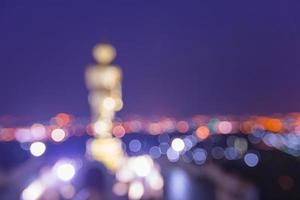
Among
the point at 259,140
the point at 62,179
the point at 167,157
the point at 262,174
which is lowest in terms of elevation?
the point at 62,179

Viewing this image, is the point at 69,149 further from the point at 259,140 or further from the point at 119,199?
the point at 259,140

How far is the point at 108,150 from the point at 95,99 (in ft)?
3.19

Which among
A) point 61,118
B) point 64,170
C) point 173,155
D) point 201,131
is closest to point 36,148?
point 61,118

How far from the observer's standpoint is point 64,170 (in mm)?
4121

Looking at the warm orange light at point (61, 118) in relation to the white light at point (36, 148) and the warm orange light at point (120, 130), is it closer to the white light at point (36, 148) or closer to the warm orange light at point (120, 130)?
the white light at point (36, 148)

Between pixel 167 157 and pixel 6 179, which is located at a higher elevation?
pixel 167 157

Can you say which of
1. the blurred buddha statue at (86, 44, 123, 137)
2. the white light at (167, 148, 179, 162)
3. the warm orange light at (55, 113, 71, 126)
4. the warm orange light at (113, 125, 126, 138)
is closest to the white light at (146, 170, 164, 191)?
the warm orange light at (113, 125, 126, 138)

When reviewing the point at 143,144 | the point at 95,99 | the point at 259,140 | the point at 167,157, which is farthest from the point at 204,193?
the point at 259,140

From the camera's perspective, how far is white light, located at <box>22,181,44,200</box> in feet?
8.11

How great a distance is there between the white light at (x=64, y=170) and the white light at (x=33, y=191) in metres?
0.87

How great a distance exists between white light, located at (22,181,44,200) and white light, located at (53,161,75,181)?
0.87m

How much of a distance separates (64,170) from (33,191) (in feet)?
5.00

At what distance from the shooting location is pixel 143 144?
5012 mm

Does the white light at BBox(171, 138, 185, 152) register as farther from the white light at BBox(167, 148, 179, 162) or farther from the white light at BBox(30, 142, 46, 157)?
the white light at BBox(30, 142, 46, 157)
